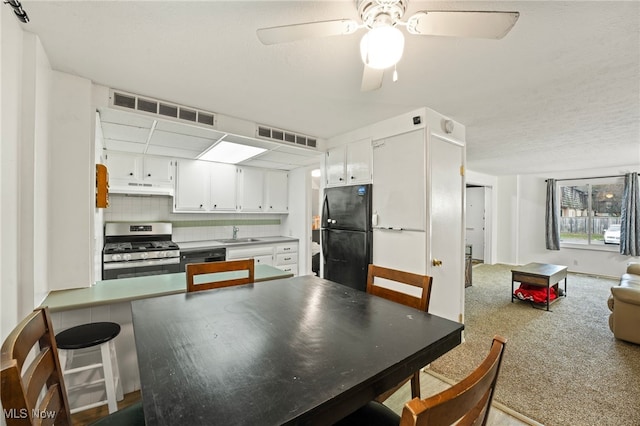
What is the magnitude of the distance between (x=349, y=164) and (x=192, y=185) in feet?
8.05

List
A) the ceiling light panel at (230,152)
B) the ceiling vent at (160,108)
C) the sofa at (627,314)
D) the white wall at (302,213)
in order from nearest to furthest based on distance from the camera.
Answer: the ceiling vent at (160,108) < the sofa at (627,314) < the ceiling light panel at (230,152) < the white wall at (302,213)

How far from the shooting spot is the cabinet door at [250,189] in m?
4.58

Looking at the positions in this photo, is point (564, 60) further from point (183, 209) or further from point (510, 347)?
point (183, 209)

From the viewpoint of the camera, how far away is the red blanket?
3.90m

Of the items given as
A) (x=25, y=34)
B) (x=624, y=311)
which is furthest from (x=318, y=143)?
(x=624, y=311)

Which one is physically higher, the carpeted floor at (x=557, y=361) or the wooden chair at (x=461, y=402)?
the wooden chair at (x=461, y=402)

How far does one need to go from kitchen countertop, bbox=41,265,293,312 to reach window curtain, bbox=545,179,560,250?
701cm

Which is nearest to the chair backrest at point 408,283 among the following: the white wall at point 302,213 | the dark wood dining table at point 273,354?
the dark wood dining table at point 273,354

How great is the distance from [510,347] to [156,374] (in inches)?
126

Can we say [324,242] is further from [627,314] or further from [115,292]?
[627,314]

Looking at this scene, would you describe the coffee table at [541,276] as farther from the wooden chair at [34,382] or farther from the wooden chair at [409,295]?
the wooden chair at [34,382]

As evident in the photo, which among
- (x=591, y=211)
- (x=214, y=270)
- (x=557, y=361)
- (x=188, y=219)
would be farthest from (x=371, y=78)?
(x=591, y=211)

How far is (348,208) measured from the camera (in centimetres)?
320

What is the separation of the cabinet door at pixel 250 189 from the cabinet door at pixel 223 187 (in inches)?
4.3
